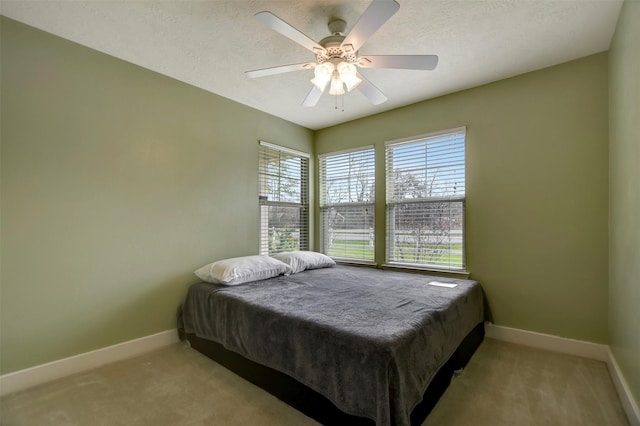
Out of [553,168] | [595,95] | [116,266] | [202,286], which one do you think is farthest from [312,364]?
[595,95]

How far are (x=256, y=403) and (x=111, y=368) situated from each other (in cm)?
134

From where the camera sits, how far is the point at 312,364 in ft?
5.35

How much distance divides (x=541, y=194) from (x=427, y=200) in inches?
41.4

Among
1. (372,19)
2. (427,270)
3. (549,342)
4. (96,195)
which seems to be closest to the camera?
(372,19)

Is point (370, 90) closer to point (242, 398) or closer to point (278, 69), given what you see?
point (278, 69)

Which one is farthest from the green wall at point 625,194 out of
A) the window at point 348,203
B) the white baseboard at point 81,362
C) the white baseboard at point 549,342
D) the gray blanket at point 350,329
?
the white baseboard at point 81,362

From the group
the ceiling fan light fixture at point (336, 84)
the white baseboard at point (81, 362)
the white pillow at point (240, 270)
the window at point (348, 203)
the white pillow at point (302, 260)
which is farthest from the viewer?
the window at point (348, 203)

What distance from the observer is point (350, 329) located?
5.26 feet

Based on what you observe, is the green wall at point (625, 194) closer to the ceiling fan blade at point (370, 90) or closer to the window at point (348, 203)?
the ceiling fan blade at point (370, 90)

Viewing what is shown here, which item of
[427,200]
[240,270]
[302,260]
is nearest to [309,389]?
[240,270]

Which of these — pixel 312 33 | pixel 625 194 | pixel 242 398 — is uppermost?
pixel 312 33

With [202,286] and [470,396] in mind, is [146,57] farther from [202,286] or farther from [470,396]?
[470,396]

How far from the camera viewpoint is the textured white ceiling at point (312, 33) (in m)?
1.92

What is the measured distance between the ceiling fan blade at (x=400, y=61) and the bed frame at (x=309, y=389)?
2005 mm
